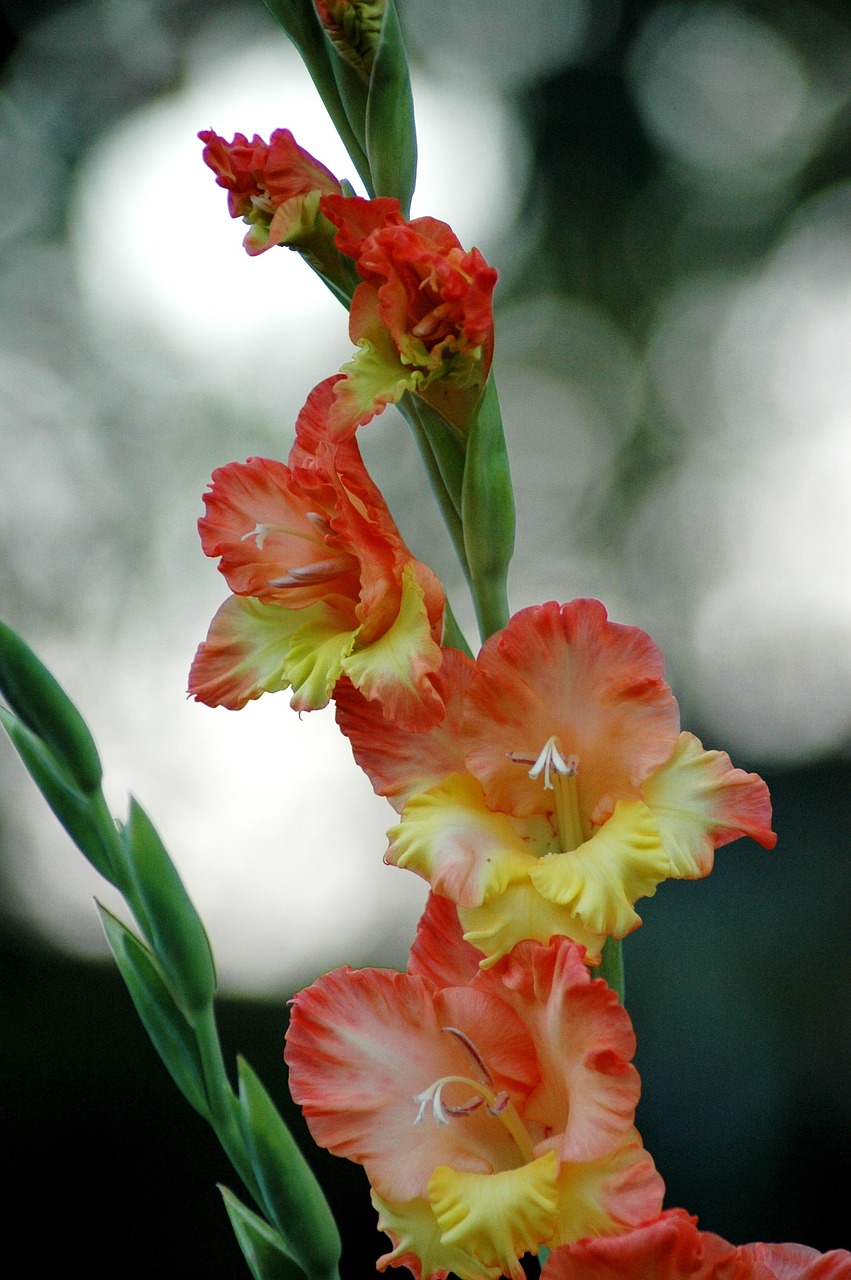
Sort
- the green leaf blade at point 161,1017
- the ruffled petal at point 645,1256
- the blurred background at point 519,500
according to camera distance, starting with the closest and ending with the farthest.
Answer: the ruffled petal at point 645,1256 < the green leaf blade at point 161,1017 < the blurred background at point 519,500

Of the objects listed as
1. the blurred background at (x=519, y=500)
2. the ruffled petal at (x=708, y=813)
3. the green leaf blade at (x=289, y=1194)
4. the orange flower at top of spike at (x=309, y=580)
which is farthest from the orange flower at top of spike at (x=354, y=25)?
the blurred background at (x=519, y=500)

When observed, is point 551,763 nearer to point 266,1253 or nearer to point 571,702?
point 571,702

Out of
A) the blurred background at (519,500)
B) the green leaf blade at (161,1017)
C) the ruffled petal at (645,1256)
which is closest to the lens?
the ruffled petal at (645,1256)

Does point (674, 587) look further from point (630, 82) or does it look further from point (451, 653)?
point (451, 653)

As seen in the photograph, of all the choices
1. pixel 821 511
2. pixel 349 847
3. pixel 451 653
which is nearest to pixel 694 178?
pixel 821 511

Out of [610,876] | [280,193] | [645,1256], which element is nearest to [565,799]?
[610,876]

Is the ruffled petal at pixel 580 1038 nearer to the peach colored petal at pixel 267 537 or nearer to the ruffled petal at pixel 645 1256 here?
the ruffled petal at pixel 645 1256
